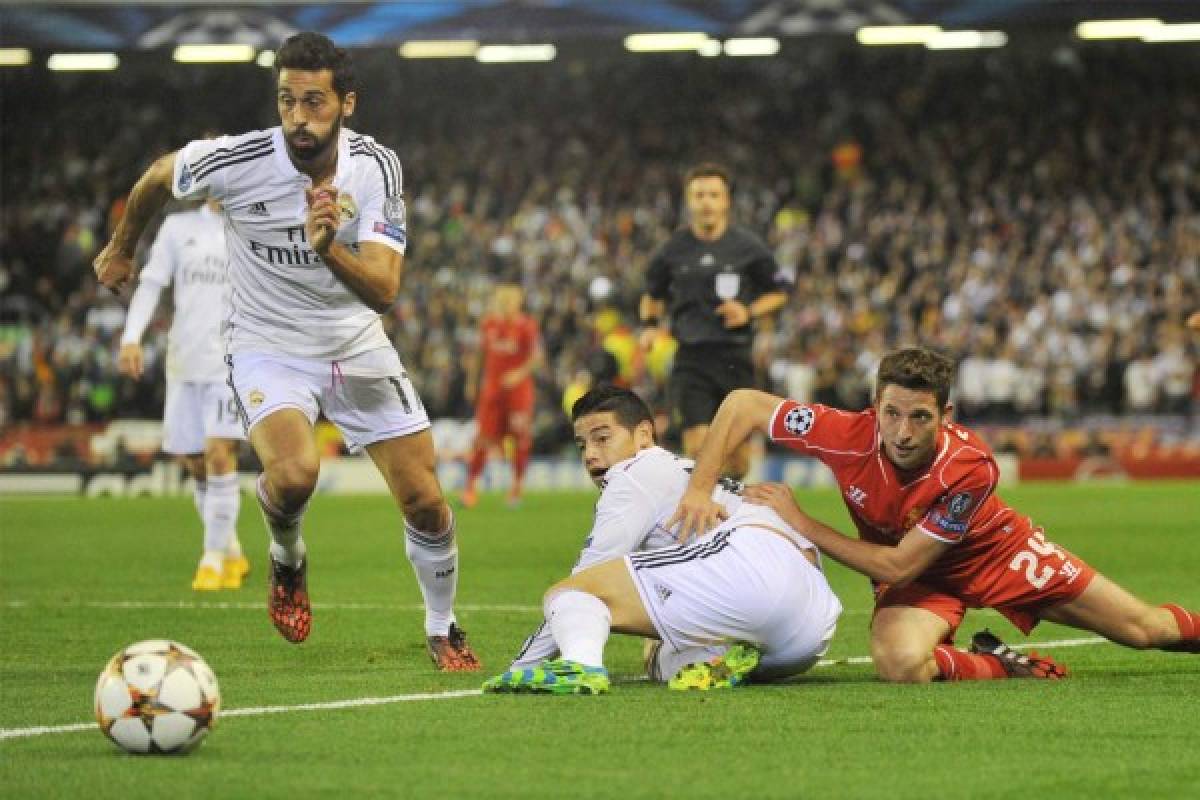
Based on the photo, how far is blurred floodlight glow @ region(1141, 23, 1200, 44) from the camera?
2889 centimetres

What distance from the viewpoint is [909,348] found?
673cm

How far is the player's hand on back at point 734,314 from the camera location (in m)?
12.0

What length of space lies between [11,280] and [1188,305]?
58.1 feet

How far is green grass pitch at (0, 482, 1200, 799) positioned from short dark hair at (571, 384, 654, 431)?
88 centimetres

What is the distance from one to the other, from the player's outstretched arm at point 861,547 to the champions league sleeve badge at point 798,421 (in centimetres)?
22

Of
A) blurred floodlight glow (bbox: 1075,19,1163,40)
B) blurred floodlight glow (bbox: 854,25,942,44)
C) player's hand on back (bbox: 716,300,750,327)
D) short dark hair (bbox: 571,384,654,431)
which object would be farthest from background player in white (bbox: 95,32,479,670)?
blurred floodlight glow (bbox: 1075,19,1163,40)

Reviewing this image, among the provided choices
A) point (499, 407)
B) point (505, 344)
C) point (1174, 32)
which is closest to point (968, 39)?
point (1174, 32)

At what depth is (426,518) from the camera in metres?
7.62

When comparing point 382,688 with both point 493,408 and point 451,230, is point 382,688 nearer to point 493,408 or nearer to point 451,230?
point 493,408

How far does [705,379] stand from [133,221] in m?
5.71

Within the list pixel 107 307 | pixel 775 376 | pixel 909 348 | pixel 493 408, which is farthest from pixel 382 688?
pixel 107 307

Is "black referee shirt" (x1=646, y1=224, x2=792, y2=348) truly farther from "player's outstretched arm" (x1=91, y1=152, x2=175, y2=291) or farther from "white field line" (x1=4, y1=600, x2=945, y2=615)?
"player's outstretched arm" (x1=91, y1=152, x2=175, y2=291)

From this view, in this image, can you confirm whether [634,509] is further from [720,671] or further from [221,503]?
[221,503]

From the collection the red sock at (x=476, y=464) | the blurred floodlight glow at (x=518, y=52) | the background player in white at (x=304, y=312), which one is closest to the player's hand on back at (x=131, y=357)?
the background player in white at (x=304, y=312)
